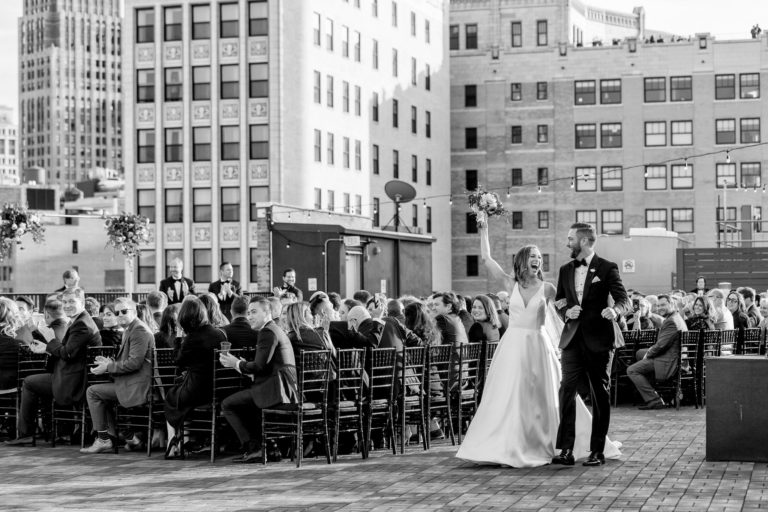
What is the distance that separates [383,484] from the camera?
11359mm

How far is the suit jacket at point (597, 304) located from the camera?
39.8ft

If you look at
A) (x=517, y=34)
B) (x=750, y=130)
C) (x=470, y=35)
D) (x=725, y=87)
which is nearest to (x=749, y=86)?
(x=725, y=87)

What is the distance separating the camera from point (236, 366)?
41.3 feet

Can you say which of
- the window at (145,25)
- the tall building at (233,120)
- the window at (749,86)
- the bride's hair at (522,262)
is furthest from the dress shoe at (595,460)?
the window at (749,86)

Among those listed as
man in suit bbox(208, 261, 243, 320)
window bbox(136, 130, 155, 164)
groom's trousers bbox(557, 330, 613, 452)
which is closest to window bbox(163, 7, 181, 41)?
window bbox(136, 130, 155, 164)

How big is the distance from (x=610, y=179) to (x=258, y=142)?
25.7m

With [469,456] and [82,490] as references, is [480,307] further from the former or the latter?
[82,490]

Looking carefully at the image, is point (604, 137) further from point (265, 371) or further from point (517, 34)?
point (265, 371)

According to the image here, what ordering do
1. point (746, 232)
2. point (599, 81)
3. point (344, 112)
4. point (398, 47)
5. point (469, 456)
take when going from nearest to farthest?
point (469, 456) < point (746, 232) < point (344, 112) < point (398, 47) < point (599, 81)

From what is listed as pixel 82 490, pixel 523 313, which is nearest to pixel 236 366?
pixel 82 490

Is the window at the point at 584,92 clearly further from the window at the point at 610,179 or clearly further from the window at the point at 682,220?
the window at the point at 682,220

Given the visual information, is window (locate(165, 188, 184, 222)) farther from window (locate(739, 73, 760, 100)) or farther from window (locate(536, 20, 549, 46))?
window (locate(739, 73, 760, 100))

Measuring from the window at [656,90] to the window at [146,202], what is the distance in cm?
3163

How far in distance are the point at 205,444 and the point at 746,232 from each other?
4700 cm
